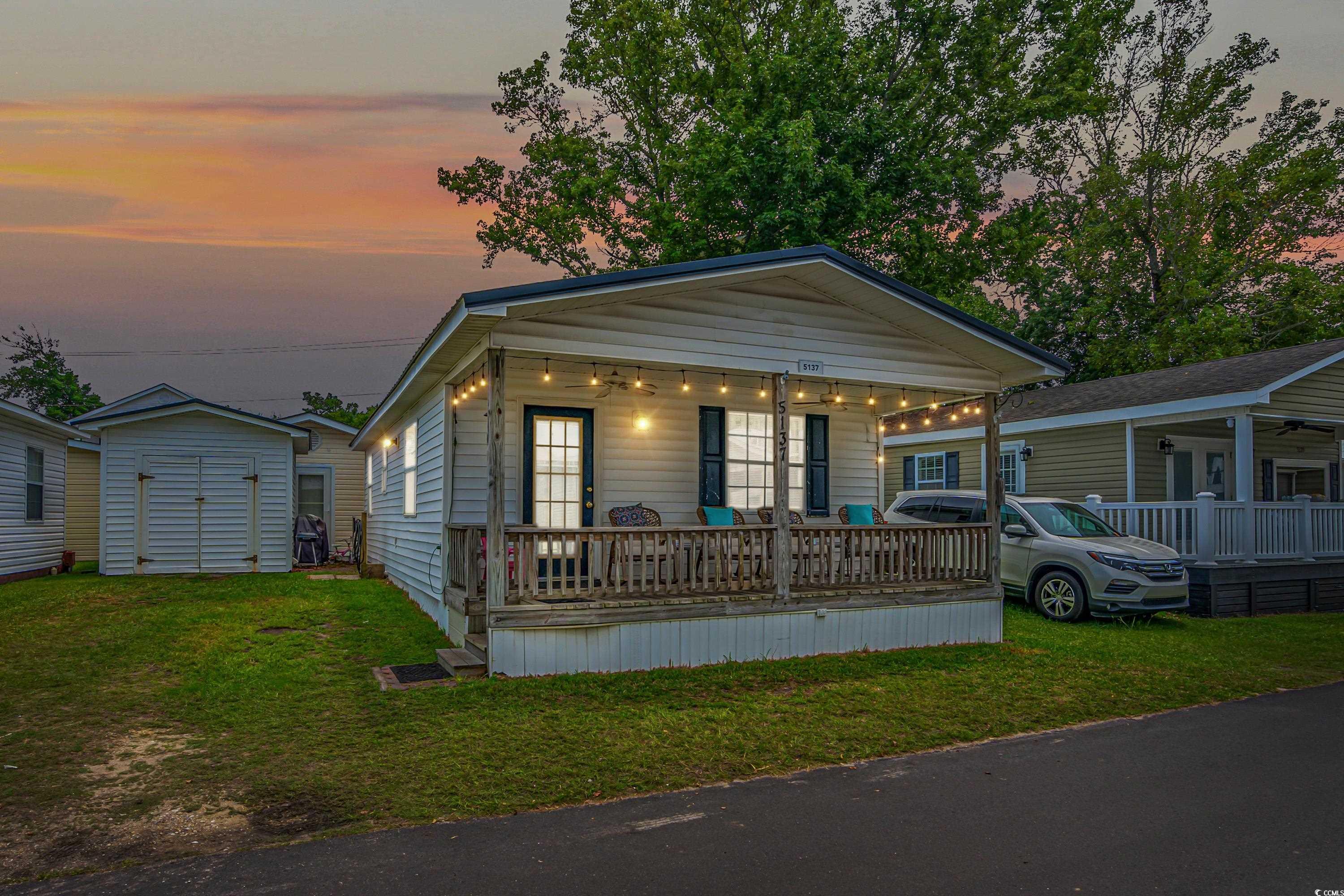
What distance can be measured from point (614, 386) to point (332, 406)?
160 ft

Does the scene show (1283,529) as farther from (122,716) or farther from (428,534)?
(122,716)

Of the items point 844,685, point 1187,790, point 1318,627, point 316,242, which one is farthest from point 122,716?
point 316,242

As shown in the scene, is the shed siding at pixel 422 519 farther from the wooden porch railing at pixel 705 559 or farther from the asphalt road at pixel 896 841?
the asphalt road at pixel 896 841

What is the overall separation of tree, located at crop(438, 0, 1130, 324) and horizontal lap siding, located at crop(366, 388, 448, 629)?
9651 millimetres

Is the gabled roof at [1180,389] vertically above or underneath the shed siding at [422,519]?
above

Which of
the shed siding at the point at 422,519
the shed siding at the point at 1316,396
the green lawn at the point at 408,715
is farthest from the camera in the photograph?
the shed siding at the point at 1316,396

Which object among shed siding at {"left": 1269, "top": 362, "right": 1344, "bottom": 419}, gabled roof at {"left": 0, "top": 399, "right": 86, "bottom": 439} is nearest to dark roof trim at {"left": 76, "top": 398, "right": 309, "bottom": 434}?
gabled roof at {"left": 0, "top": 399, "right": 86, "bottom": 439}

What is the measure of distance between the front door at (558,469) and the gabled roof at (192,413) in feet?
29.4

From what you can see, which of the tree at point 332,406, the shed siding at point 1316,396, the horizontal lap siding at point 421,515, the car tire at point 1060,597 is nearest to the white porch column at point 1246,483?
the shed siding at point 1316,396

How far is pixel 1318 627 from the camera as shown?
467 inches

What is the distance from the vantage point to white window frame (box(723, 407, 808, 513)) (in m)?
11.4

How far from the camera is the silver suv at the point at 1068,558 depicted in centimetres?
1120

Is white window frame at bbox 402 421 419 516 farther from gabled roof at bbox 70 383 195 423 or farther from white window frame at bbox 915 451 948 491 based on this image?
gabled roof at bbox 70 383 195 423

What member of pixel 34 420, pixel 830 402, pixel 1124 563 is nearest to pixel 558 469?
pixel 830 402
